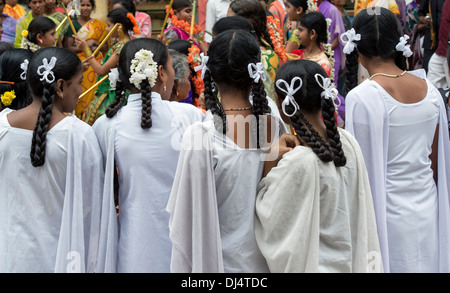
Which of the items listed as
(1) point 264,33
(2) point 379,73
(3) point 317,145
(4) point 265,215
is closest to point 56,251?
(4) point 265,215

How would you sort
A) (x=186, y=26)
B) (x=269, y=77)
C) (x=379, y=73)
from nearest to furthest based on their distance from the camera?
1. (x=379, y=73)
2. (x=269, y=77)
3. (x=186, y=26)

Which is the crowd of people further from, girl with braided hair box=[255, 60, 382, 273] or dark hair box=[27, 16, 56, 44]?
dark hair box=[27, 16, 56, 44]

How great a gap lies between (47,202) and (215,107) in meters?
1.12

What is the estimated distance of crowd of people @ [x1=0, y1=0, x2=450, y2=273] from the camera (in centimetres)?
269

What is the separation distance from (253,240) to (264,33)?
2.68 m

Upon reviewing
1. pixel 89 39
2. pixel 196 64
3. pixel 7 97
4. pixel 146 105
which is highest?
pixel 146 105

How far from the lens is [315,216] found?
260 centimetres

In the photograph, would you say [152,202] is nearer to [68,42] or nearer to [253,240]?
[253,240]

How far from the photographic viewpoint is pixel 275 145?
2.82 meters

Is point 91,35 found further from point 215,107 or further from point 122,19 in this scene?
point 215,107

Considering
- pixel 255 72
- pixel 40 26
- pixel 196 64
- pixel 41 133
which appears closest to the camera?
pixel 255 72

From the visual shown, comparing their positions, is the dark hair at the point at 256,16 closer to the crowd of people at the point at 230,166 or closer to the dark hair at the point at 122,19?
the crowd of people at the point at 230,166

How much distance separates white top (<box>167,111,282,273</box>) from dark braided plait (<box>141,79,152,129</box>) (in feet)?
2.33

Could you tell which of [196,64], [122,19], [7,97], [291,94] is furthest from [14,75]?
[122,19]
